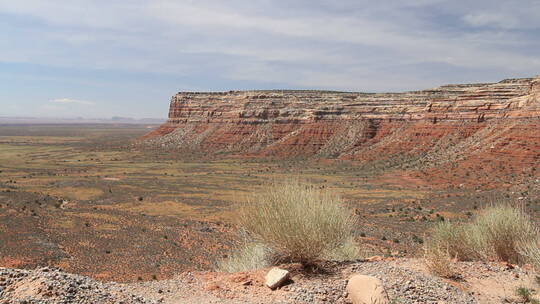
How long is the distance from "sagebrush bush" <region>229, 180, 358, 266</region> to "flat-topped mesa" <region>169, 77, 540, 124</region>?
5143 cm

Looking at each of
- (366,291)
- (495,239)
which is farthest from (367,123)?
(366,291)

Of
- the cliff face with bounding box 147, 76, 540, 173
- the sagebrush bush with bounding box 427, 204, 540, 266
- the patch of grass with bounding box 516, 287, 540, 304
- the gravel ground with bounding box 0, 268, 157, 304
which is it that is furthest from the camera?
the cliff face with bounding box 147, 76, 540, 173

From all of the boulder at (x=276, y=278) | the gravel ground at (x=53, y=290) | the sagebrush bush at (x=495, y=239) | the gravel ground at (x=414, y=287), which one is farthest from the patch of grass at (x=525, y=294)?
the gravel ground at (x=53, y=290)

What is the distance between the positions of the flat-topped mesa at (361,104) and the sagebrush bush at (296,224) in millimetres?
51431

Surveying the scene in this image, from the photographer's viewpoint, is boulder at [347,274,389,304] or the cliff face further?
the cliff face

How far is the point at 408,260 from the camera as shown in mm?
9938

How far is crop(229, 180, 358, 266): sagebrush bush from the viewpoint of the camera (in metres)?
8.49

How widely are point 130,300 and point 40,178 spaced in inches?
1928

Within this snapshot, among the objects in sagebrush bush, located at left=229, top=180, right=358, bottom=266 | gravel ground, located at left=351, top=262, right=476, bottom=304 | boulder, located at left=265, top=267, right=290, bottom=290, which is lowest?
gravel ground, located at left=351, top=262, right=476, bottom=304

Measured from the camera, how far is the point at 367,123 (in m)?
77.8

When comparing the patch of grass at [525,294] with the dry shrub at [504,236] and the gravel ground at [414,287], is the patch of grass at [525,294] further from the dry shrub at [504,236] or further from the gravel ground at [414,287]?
the dry shrub at [504,236]

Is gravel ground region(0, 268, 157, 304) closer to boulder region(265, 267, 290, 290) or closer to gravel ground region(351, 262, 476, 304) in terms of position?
boulder region(265, 267, 290, 290)

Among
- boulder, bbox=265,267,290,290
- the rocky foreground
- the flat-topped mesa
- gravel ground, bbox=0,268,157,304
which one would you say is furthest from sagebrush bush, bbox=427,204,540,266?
the flat-topped mesa

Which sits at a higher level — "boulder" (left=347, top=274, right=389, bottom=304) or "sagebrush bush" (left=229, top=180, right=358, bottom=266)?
"sagebrush bush" (left=229, top=180, right=358, bottom=266)
